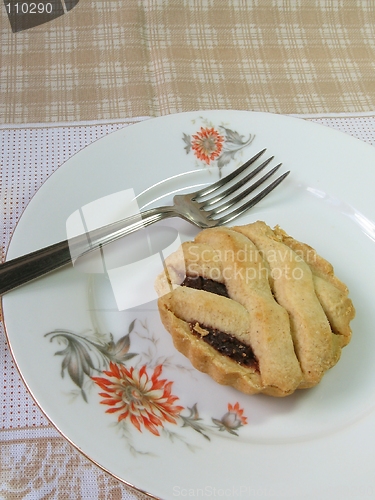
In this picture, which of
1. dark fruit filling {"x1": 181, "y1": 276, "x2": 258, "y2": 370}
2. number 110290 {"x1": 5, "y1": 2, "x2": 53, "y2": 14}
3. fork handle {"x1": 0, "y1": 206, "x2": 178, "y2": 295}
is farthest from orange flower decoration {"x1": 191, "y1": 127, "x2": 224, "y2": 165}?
number 110290 {"x1": 5, "y1": 2, "x2": 53, "y2": 14}

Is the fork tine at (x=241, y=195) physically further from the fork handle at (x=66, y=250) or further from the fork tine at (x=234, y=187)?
the fork handle at (x=66, y=250)

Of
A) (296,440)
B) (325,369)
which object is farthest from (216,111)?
(296,440)

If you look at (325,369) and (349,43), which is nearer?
(325,369)

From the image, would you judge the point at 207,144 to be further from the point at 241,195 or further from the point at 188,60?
the point at 188,60

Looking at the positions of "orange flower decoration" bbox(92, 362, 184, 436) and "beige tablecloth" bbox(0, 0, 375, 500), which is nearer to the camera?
"orange flower decoration" bbox(92, 362, 184, 436)

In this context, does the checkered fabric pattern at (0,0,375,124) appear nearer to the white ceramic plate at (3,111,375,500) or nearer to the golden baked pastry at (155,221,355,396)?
the white ceramic plate at (3,111,375,500)

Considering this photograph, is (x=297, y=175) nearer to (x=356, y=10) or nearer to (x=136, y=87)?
(x=136, y=87)

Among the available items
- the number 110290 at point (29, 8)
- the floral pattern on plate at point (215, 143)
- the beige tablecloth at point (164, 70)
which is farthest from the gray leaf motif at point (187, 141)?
the number 110290 at point (29, 8)
